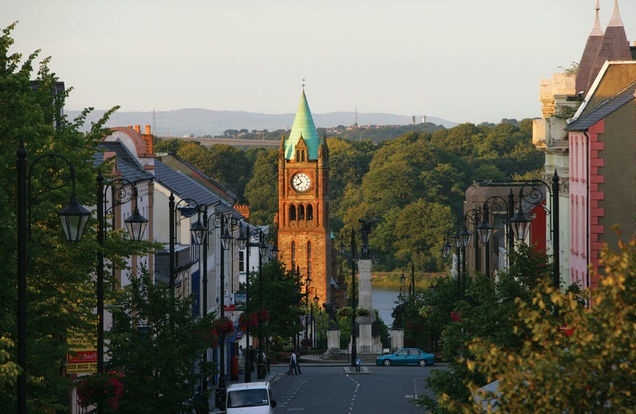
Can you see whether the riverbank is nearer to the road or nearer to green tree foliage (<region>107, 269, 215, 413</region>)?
the road

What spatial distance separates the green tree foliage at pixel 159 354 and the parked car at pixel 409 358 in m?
43.8

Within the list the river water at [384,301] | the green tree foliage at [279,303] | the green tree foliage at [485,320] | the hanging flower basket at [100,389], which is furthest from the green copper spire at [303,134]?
the hanging flower basket at [100,389]

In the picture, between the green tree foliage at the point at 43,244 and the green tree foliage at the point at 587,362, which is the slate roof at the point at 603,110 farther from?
the green tree foliage at the point at 587,362

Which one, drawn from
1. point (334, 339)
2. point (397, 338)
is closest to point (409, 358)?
point (397, 338)

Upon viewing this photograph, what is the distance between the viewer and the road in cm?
5125

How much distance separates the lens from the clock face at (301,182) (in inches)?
6673

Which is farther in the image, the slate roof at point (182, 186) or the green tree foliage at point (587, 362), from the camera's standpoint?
the slate roof at point (182, 186)

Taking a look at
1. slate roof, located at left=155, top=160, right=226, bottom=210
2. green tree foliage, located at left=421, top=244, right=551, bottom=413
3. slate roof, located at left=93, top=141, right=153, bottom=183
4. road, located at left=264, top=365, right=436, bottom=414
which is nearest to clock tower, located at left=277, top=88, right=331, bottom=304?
road, located at left=264, top=365, right=436, bottom=414

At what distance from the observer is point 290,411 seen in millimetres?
50125

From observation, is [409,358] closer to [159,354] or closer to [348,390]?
[348,390]

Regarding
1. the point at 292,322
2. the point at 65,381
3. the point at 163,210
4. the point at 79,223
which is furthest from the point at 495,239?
the point at 79,223

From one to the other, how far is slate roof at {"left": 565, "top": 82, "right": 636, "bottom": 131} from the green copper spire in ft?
392

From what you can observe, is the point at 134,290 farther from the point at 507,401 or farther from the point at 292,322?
the point at 292,322

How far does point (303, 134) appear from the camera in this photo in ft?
556
